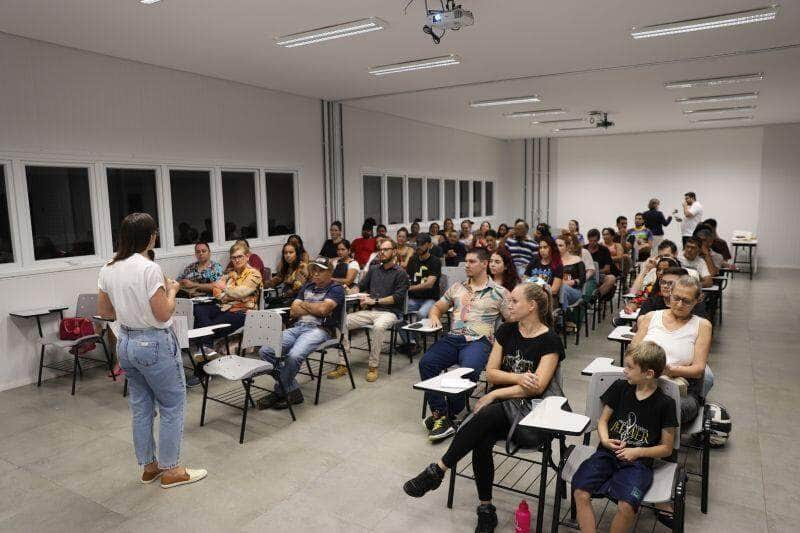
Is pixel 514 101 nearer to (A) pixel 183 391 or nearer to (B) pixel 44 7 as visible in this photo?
(B) pixel 44 7

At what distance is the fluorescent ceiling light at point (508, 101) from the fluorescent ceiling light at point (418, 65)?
8.74 ft

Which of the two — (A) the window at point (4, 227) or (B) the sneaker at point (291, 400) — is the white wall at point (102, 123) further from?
(B) the sneaker at point (291, 400)

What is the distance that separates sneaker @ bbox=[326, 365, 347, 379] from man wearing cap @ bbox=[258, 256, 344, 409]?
0.55 meters

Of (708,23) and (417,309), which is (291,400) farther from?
(708,23)

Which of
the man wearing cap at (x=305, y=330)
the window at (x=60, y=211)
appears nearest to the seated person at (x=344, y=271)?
the man wearing cap at (x=305, y=330)

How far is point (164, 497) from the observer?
324 centimetres

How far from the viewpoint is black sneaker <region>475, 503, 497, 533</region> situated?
9.20 feet

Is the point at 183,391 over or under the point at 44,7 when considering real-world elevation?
under

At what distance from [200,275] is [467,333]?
3580mm

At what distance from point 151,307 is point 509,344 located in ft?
6.74

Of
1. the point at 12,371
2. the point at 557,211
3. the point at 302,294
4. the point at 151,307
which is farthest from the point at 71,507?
the point at 557,211

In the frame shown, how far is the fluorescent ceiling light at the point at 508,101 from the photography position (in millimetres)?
8852

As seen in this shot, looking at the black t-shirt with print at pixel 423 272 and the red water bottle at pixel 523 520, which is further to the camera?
the black t-shirt with print at pixel 423 272

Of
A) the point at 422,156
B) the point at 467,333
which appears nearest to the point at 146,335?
the point at 467,333
